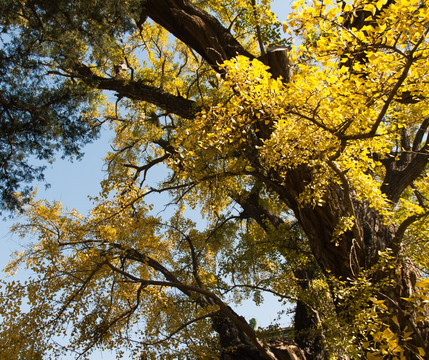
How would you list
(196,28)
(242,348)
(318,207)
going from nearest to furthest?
(318,207)
(196,28)
(242,348)

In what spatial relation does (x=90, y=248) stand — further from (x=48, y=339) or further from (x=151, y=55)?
(x=151, y=55)

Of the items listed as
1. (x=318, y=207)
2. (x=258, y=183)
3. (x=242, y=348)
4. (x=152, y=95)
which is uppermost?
(x=152, y=95)

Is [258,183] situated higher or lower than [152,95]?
lower

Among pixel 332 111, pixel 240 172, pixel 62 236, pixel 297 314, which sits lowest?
pixel 297 314

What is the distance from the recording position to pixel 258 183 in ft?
25.8

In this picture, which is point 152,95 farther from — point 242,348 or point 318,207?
point 242,348

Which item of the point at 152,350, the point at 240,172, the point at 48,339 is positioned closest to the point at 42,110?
the point at 240,172

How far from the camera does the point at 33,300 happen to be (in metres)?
5.54

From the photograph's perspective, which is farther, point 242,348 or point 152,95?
point 152,95

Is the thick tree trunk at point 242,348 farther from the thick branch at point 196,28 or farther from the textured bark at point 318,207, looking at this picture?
the thick branch at point 196,28

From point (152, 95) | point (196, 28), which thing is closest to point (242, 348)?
point (152, 95)

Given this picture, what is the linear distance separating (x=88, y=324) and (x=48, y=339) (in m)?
0.62

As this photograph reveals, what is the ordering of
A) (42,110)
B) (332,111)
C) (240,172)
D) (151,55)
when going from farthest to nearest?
(151,55)
(240,172)
(42,110)
(332,111)

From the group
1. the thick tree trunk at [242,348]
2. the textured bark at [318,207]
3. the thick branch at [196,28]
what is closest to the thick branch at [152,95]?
the textured bark at [318,207]
